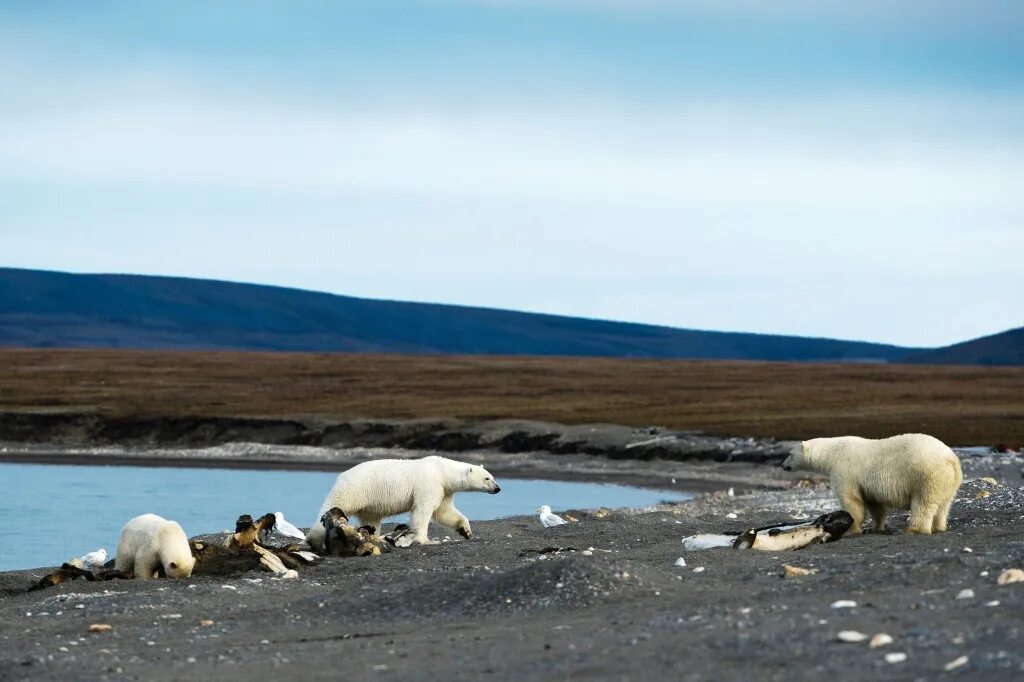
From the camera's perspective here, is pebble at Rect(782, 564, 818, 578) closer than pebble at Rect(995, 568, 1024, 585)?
No

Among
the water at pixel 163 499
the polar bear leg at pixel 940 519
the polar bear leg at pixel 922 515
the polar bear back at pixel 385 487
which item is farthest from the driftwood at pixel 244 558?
the polar bear leg at pixel 940 519

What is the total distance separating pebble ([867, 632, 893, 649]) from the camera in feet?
24.4

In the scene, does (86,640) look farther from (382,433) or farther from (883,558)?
(382,433)

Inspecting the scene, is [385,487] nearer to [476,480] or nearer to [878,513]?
A: [476,480]

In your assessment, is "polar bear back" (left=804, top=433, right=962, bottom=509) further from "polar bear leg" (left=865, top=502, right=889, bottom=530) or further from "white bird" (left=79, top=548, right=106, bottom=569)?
"white bird" (left=79, top=548, right=106, bottom=569)

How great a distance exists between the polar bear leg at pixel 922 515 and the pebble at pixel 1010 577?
4.34m

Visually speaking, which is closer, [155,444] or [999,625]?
[999,625]

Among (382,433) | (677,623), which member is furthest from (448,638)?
(382,433)

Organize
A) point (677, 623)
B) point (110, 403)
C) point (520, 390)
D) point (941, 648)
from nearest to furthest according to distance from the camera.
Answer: point (941, 648)
point (677, 623)
point (110, 403)
point (520, 390)

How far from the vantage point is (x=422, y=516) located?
51.5ft

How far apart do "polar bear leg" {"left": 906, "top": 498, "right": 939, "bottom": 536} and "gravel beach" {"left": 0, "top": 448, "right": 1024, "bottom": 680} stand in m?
0.17

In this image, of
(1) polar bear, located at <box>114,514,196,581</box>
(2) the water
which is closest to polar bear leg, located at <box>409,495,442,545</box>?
(1) polar bear, located at <box>114,514,196,581</box>

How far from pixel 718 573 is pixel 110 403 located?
48.5 meters

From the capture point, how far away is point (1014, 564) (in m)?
10.2
